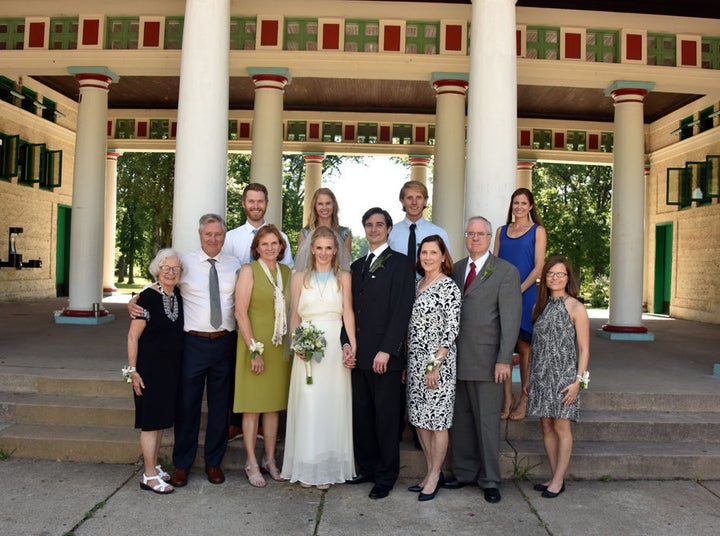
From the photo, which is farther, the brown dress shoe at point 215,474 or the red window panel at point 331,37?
the red window panel at point 331,37

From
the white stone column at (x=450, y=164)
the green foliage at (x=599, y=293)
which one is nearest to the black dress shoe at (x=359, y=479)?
the white stone column at (x=450, y=164)

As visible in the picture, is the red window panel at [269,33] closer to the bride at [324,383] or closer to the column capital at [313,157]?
the bride at [324,383]

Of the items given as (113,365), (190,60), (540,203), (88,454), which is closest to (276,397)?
(88,454)

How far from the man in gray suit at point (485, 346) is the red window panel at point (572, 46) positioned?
641cm

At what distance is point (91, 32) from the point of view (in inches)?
415

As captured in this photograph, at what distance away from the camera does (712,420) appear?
599 cm

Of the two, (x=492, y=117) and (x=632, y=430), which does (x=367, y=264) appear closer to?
(x=492, y=117)

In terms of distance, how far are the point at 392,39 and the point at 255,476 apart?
7.67 meters

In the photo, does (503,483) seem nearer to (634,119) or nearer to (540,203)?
(634,119)

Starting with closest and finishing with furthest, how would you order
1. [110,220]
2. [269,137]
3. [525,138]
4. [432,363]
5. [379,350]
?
1. [432,363]
2. [379,350]
3. [269,137]
4. [525,138]
5. [110,220]

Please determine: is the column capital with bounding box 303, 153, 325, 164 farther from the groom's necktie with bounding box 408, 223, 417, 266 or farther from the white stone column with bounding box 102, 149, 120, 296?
the groom's necktie with bounding box 408, 223, 417, 266

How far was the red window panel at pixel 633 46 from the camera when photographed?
10.5 metres

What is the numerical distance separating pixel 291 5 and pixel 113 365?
6280 millimetres

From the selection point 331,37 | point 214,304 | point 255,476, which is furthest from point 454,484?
point 331,37
